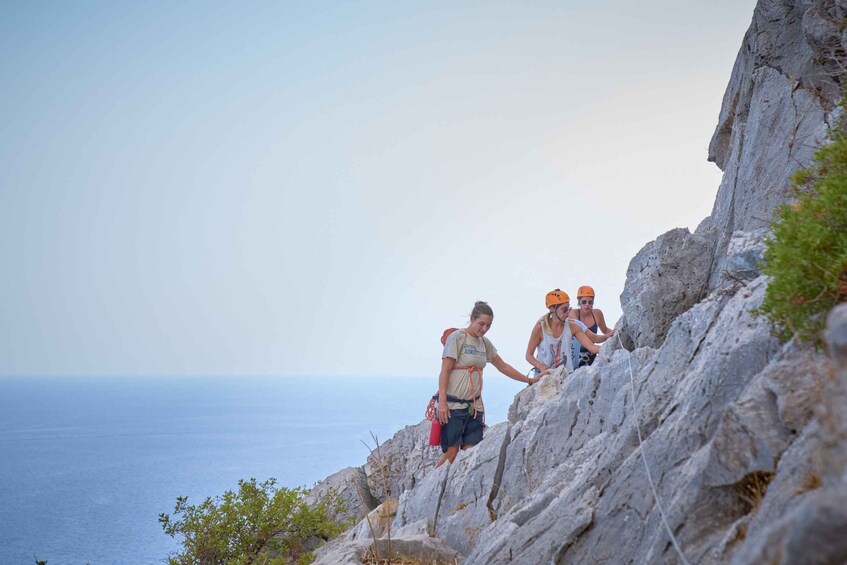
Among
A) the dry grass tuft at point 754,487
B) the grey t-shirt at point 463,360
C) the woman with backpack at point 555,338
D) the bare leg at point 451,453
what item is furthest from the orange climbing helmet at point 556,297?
the dry grass tuft at point 754,487

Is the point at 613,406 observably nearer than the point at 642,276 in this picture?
Yes

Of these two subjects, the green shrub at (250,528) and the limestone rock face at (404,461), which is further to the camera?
the limestone rock face at (404,461)

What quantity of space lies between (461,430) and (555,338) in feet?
10.4

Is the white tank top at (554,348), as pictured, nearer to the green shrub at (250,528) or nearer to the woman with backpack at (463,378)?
the woman with backpack at (463,378)

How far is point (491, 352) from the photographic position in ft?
42.4

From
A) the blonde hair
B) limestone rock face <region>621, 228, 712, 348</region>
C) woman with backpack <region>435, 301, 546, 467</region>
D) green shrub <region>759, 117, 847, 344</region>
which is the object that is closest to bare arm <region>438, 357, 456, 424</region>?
woman with backpack <region>435, 301, 546, 467</region>

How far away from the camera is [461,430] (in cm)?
1284

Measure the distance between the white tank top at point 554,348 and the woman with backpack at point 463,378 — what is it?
5.69 feet

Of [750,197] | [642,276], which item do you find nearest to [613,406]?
[642,276]

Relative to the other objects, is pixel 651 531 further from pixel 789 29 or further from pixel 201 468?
pixel 201 468

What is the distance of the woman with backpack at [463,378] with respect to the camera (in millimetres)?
12234

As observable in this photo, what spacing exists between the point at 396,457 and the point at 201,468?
107 m

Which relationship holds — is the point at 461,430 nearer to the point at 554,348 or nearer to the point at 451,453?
the point at 451,453

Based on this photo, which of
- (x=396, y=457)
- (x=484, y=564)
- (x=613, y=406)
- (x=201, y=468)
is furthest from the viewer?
(x=201, y=468)
